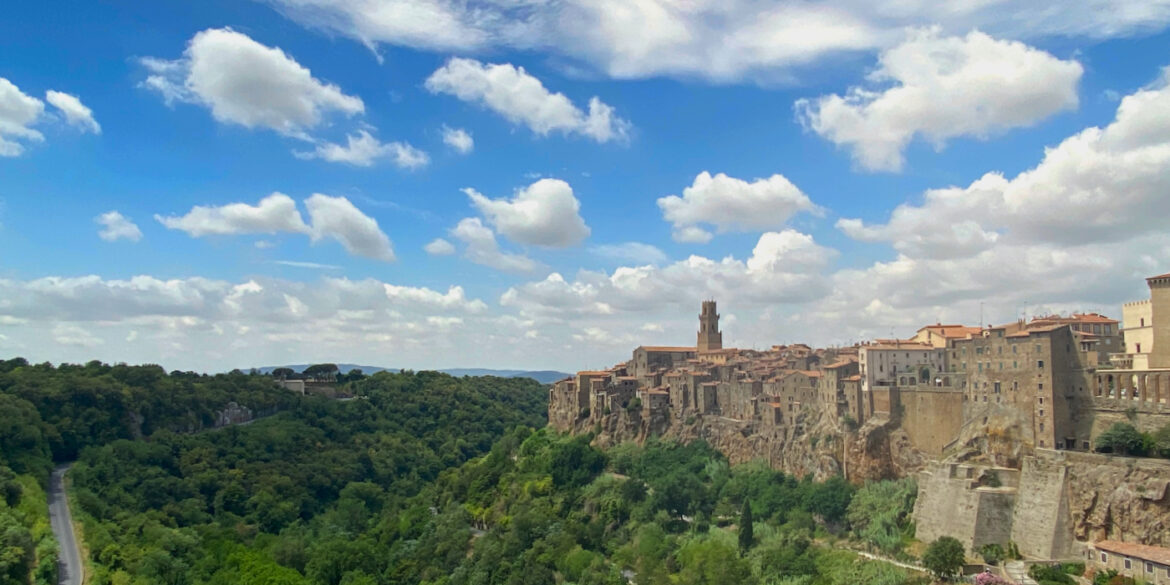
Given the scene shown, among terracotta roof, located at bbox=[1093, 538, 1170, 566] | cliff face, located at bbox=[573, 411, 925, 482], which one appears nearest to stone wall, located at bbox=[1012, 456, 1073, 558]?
terracotta roof, located at bbox=[1093, 538, 1170, 566]

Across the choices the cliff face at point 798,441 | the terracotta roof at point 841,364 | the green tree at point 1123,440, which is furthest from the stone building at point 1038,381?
the terracotta roof at point 841,364

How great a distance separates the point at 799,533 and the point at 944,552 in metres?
9.50

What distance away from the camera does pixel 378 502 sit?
231ft

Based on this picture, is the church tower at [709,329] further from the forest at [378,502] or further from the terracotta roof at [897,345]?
the terracotta roof at [897,345]

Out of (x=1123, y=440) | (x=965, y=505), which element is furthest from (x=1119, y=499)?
(x=965, y=505)

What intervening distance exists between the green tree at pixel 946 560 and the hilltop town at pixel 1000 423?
2.63 meters

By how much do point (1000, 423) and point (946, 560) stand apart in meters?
8.75

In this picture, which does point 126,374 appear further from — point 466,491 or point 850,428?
point 850,428

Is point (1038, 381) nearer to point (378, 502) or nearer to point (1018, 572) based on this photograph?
point (1018, 572)

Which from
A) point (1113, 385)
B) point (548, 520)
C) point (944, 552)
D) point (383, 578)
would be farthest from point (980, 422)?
point (383, 578)

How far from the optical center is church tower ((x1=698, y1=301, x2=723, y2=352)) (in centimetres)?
8731

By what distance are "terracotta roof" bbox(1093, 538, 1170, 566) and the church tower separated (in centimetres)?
5497

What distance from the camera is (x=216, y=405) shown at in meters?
78.1

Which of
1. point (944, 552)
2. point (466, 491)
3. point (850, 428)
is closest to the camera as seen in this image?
point (944, 552)
